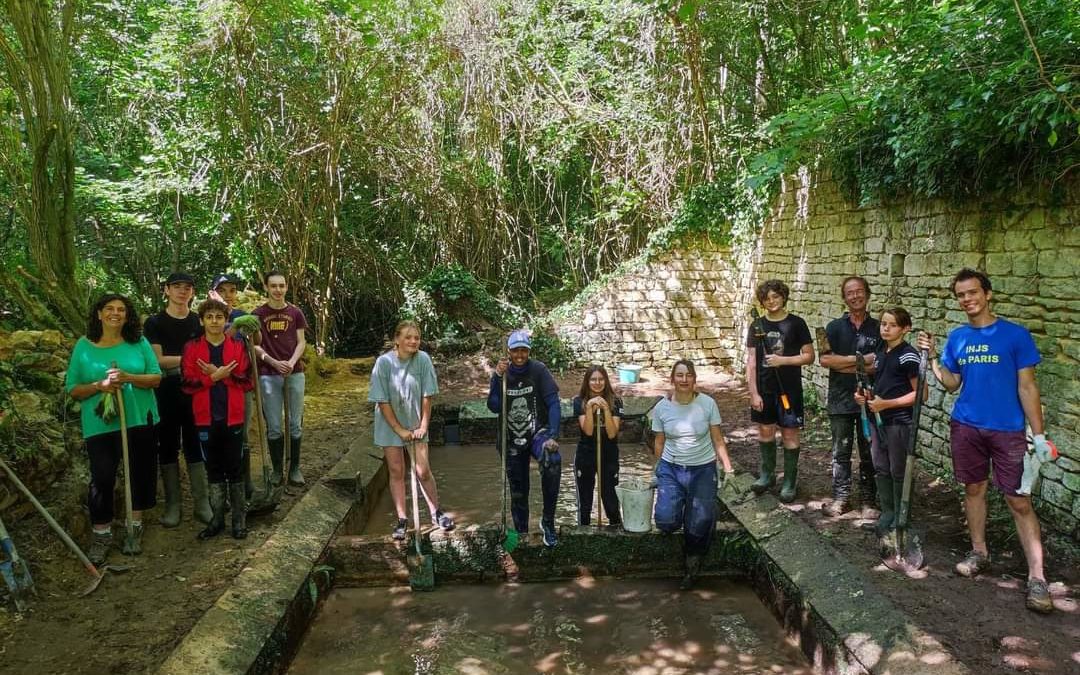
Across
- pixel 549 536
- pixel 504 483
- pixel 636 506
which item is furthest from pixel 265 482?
pixel 636 506

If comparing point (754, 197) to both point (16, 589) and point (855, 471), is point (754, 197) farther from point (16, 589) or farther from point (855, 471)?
point (16, 589)

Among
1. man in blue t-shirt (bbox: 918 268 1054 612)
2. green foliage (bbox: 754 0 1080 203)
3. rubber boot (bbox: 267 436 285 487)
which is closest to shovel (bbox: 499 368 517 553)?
rubber boot (bbox: 267 436 285 487)

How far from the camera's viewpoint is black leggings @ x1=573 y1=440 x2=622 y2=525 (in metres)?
4.52

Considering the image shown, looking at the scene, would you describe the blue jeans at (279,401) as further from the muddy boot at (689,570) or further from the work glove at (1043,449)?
the work glove at (1043,449)

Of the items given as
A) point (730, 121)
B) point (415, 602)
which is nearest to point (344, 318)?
point (730, 121)

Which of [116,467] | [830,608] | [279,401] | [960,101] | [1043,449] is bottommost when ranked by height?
[830,608]

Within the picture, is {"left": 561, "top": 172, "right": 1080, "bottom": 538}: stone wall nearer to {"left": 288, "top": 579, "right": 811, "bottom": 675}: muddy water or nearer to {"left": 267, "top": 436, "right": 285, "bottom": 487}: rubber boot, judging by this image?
{"left": 288, "top": 579, "right": 811, "bottom": 675}: muddy water

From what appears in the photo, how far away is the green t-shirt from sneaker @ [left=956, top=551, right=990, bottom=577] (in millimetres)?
4961

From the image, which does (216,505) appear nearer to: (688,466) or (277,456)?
(277,456)

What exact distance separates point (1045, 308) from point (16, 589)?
6.31m

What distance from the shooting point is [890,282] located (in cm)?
639

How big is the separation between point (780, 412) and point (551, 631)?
246 centimetres

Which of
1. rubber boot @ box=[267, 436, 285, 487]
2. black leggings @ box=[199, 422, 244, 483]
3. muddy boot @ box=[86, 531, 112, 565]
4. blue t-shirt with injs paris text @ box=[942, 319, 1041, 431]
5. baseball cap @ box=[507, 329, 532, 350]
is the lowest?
muddy boot @ box=[86, 531, 112, 565]

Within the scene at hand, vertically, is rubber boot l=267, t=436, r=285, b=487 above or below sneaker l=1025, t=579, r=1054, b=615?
above
